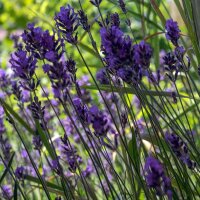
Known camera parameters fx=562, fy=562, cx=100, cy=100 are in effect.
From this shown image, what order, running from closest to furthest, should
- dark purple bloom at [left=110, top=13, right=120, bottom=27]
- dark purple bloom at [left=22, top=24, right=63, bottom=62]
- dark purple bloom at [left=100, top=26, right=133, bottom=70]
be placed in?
1. dark purple bloom at [left=100, top=26, right=133, bottom=70]
2. dark purple bloom at [left=22, top=24, right=63, bottom=62]
3. dark purple bloom at [left=110, top=13, right=120, bottom=27]

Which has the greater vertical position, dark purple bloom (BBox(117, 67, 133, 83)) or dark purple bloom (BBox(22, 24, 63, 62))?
dark purple bloom (BBox(22, 24, 63, 62))

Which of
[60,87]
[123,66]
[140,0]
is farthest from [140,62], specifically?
[140,0]

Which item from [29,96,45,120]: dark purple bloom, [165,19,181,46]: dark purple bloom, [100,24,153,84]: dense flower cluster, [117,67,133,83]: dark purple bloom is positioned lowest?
[117,67,133,83]: dark purple bloom

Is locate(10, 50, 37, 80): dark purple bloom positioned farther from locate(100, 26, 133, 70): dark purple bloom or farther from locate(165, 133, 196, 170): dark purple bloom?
locate(165, 133, 196, 170): dark purple bloom

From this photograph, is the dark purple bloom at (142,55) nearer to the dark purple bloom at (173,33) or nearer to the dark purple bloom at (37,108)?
the dark purple bloom at (173,33)

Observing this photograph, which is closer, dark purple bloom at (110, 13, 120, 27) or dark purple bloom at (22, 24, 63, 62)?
dark purple bloom at (22, 24, 63, 62)

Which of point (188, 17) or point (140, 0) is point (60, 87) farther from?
point (140, 0)

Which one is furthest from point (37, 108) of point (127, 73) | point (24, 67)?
point (127, 73)

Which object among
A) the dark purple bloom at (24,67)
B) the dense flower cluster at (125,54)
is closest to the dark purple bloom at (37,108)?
the dark purple bloom at (24,67)

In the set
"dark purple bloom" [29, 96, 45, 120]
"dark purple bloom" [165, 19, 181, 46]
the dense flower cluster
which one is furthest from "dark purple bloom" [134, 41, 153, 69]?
"dark purple bloom" [29, 96, 45, 120]

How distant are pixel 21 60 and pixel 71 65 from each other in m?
0.14

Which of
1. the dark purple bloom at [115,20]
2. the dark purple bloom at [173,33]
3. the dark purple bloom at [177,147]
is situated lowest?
the dark purple bloom at [177,147]

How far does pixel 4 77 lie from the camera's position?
2.40m

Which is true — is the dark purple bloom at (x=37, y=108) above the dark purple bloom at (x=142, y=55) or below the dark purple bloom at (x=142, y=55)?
above
